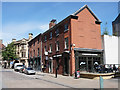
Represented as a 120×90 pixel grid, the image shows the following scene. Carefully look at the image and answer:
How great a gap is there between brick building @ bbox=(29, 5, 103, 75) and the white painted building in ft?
2.73

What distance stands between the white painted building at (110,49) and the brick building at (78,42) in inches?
32.8

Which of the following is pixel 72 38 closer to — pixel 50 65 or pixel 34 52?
pixel 50 65

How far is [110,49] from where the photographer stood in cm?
2447

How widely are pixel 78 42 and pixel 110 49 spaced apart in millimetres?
6597

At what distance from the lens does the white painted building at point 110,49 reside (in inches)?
930

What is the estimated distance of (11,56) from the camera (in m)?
47.7

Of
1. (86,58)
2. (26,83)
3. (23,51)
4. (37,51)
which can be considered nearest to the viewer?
(26,83)

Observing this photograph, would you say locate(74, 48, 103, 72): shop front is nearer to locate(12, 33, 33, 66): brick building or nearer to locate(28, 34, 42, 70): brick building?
locate(28, 34, 42, 70): brick building

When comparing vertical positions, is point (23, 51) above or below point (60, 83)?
above

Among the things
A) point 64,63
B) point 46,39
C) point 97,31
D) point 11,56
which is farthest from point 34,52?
point 97,31

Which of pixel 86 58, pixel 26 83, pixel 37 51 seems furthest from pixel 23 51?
pixel 26 83

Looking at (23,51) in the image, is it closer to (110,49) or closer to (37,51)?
(37,51)

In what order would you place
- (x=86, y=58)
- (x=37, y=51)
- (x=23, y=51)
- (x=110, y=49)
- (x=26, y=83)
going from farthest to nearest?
(x=23, y=51)
(x=37, y=51)
(x=110, y=49)
(x=86, y=58)
(x=26, y=83)

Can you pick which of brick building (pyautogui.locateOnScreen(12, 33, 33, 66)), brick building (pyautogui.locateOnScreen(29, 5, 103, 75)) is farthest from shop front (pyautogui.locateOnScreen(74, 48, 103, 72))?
brick building (pyautogui.locateOnScreen(12, 33, 33, 66))
